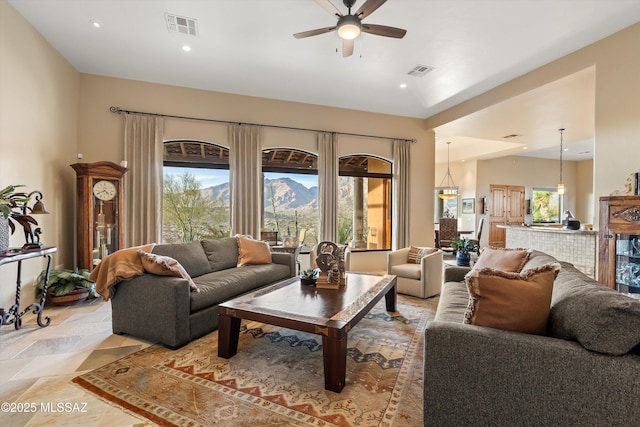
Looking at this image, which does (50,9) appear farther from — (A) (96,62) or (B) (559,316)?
(B) (559,316)

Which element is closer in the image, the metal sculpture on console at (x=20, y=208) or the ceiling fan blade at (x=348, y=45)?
the metal sculpture on console at (x=20, y=208)

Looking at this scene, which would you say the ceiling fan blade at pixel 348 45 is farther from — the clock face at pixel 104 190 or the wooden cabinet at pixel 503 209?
the wooden cabinet at pixel 503 209

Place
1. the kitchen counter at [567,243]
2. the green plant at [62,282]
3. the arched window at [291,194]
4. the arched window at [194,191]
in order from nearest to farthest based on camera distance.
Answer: the green plant at [62,282] < the kitchen counter at [567,243] < the arched window at [194,191] < the arched window at [291,194]

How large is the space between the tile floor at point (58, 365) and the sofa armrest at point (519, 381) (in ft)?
5.66

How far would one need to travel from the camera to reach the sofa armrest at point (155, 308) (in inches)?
105

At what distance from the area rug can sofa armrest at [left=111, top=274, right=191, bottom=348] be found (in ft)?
0.49

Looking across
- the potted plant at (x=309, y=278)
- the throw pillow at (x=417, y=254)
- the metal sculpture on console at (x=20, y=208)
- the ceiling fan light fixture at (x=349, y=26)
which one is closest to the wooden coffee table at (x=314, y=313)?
the potted plant at (x=309, y=278)

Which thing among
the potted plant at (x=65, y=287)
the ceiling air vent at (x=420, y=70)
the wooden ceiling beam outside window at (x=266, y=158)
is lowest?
the potted plant at (x=65, y=287)

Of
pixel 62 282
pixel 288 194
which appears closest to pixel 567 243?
pixel 288 194

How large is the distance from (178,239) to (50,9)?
3.43 meters

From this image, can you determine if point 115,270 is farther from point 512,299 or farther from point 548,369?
point 548,369

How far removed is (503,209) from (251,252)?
9571 mm

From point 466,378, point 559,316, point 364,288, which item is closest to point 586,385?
point 559,316

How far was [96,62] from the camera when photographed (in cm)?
432
